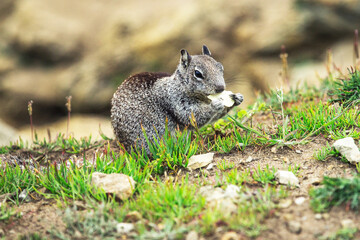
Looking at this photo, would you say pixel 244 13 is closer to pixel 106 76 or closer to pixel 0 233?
pixel 106 76

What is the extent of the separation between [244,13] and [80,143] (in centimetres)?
829

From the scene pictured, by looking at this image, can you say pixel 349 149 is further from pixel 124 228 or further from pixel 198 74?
pixel 124 228

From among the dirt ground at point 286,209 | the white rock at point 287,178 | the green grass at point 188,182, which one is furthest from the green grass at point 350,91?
the white rock at point 287,178

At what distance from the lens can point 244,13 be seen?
12086 mm

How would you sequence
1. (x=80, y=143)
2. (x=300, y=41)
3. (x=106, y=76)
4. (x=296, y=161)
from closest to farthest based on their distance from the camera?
(x=296, y=161) → (x=80, y=143) → (x=300, y=41) → (x=106, y=76)

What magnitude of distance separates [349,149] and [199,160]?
4.59 feet

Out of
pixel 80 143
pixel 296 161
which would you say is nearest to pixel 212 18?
pixel 80 143

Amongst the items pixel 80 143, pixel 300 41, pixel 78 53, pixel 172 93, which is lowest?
pixel 80 143

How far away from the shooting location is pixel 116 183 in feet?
11.5

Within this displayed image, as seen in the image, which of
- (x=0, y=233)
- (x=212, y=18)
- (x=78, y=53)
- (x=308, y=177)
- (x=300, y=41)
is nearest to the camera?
(x=0, y=233)

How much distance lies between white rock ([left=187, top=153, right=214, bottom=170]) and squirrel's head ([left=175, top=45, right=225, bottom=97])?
86cm

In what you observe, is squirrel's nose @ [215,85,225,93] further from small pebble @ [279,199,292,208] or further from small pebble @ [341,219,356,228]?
small pebble @ [341,219,356,228]

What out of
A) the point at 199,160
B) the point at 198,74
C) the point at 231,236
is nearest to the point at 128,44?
the point at 198,74

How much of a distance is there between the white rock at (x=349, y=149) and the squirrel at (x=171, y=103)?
4.36ft
